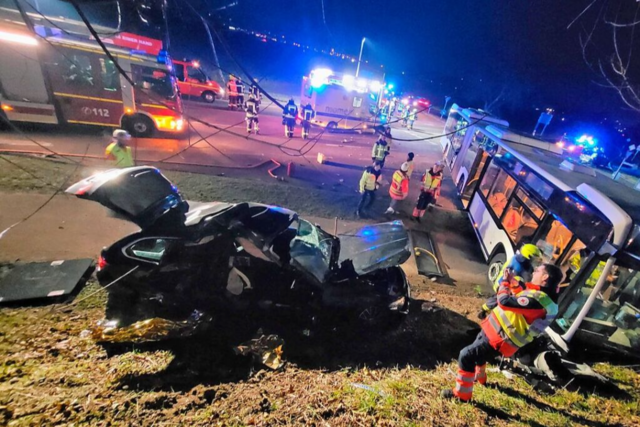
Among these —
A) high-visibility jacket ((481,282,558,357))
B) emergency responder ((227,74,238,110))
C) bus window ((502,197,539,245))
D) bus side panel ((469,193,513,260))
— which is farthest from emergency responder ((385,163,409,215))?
emergency responder ((227,74,238,110))

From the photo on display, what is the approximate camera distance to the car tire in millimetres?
10922

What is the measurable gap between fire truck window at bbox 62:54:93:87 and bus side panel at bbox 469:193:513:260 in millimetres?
13583

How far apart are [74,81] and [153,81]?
96.0 inches

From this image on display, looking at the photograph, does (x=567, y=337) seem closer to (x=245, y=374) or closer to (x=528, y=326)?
(x=528, y=326)

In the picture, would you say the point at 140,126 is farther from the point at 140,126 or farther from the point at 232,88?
the point at 232,88

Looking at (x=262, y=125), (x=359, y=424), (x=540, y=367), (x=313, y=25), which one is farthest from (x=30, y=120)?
(x=313, y=25)

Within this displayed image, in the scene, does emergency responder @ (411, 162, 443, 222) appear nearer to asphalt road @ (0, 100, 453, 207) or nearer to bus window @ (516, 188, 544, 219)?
bus window @ (516, 188, 544, 219)

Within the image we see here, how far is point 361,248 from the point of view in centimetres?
A: 462

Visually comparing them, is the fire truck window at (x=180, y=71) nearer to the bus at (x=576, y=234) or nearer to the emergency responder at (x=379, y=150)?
the emergency responder at (x=379, y=150)

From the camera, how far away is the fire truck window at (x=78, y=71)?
9648 millimetres

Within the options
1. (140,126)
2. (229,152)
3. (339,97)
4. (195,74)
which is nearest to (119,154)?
(229,152)

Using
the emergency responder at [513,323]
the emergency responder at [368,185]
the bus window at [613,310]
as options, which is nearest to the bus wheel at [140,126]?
the emergency responder at [368,185]

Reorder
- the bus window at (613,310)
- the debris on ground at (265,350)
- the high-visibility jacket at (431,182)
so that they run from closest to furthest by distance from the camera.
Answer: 1. the debris on ground at (265,350)
2. the bus window at (613,310)
3. the high-visibility jacket at (431,182)

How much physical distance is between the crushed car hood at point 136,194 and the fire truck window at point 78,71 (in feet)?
30.3
